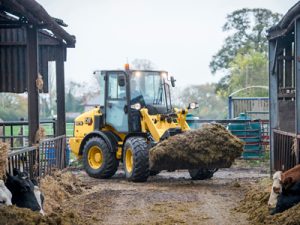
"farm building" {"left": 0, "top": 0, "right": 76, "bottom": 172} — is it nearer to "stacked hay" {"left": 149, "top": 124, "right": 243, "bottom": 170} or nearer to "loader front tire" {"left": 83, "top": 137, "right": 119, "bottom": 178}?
"loader front tire" {"left": 83, "top": 137, "right": 119, "bottom": 178}

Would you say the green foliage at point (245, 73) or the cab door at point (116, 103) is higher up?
the green foliage at point (245, 73)

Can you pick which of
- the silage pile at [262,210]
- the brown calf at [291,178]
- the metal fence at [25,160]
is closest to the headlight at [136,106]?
the silage pile at [262,210]

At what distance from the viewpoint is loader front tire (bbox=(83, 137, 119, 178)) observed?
15789 millimetres

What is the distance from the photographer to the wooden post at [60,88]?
14.5m

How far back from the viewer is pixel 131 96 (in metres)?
15.8

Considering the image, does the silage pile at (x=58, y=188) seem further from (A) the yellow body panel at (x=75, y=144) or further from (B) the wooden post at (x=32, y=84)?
(A) the yellow body panel at (x=75, y=144)

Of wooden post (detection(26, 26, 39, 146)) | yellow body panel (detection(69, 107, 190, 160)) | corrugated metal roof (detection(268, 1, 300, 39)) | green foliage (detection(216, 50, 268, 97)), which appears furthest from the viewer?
green foliage (detection(216, 50, 268, 97))

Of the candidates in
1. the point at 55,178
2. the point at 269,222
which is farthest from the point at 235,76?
the point at 269,222

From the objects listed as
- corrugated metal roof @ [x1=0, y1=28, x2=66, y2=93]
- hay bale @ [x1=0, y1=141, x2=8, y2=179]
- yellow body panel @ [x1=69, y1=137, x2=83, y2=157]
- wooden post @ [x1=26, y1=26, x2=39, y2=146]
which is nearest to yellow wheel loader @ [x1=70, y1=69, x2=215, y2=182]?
yellow body panel @ [x1=69, y1=137, x2=83, y2=157]

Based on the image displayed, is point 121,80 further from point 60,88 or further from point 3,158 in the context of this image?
point 3,158

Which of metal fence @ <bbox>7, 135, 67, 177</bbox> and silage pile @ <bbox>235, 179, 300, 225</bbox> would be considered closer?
silage pile @ <bbox>235, 179, 300, 225</bbox>

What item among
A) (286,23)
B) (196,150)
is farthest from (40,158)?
(286,23)

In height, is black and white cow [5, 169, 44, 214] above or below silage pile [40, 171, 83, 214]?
above

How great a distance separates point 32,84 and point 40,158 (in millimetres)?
1362
